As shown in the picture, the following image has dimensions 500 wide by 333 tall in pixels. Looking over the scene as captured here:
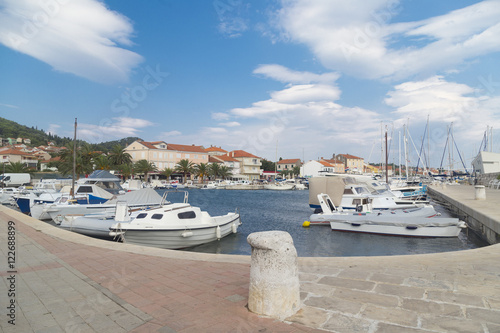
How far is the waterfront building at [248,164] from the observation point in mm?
113000

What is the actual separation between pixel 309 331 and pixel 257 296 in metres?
0.78

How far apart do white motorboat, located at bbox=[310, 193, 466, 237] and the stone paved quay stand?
11.2 meters

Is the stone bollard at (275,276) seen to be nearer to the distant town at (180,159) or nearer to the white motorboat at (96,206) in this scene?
the white motorboat at (96,206)

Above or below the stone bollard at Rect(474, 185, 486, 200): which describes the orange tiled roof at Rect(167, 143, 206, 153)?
above

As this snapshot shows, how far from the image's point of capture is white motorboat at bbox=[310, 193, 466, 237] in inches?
694

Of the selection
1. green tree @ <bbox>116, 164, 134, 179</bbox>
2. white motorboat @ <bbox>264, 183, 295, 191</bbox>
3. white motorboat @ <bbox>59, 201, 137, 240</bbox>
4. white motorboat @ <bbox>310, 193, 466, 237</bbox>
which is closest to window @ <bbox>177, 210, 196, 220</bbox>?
white motorboat @ <bbox>59, 201, 137, 240</bbox>

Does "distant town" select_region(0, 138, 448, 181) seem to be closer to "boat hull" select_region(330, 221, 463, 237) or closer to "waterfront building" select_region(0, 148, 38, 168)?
"waterfront building" select_region(0, 148, 38, 168)

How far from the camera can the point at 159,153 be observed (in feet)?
292

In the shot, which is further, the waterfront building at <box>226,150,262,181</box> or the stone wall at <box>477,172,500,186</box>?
the waterfront building at <box>226,150,262,181</box>

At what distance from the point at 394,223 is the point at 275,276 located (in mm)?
17116

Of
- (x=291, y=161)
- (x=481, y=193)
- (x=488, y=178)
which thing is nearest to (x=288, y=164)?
(x=291, y=161)

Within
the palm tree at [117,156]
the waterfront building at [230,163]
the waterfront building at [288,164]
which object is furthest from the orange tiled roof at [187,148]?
the waterfront building at [288,164]

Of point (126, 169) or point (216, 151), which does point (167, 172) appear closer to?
point (126, 169)

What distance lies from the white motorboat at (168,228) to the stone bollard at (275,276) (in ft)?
36.5
